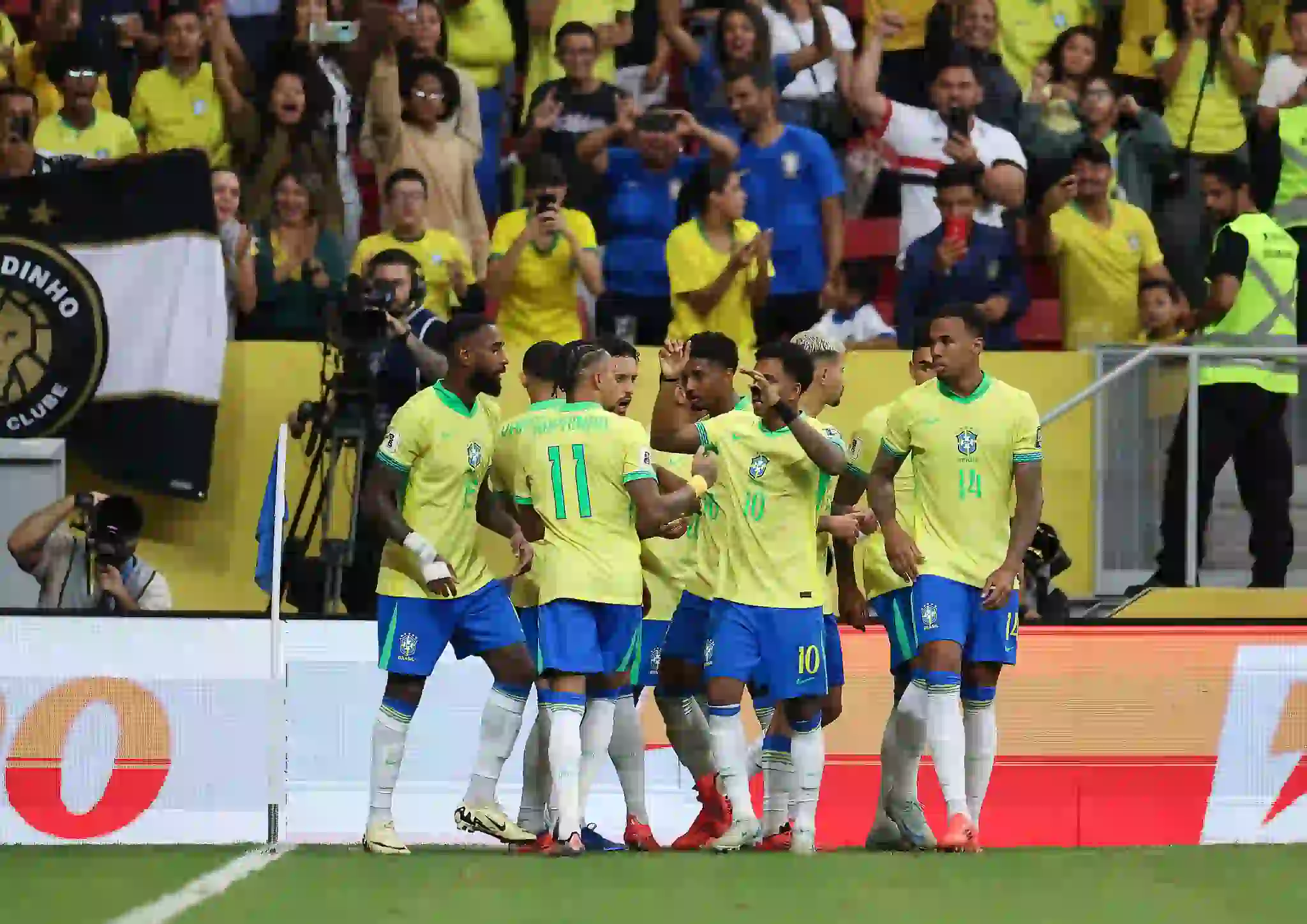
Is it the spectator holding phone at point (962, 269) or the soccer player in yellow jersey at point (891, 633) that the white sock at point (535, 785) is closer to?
the soccer player in yellow jersey at point (891, 633)

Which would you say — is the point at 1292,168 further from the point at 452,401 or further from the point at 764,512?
the point at 452,401

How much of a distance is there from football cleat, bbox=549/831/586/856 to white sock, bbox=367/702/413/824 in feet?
2.38

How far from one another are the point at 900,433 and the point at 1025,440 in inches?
19.4

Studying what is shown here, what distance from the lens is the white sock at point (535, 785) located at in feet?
30.8

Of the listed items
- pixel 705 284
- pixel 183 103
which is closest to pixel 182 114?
pixel 183 103

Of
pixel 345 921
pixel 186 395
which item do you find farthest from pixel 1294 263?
pixel 345 921

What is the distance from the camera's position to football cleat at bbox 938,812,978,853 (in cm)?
886

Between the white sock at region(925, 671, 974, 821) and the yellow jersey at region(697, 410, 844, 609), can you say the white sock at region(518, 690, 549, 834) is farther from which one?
the white sock at region(925, 671, 974, 821)

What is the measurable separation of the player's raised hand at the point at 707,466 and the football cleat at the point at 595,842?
153cm

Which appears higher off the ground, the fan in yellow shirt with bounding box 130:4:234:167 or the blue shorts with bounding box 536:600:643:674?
the fan in yellow shirt with bounding box 130:4:234:167

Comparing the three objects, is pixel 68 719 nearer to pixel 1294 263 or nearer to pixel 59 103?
pixel 59 103

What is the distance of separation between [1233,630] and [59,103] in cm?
746

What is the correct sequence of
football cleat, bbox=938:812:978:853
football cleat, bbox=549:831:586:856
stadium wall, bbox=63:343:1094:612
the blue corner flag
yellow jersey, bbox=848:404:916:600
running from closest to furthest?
football cleat, bbox=549:831:586:856 → football cleat, bbox=938:812:978:853 → yellow jersey, bbox=848:404:916:600 → the blue corner flag → stadium wall, bbox=63:343:1094:612

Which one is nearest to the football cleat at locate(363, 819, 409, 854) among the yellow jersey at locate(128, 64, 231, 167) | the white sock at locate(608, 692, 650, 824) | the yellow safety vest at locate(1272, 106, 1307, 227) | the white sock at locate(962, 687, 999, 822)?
the white sock at locate(608, 692, 650, 824)
